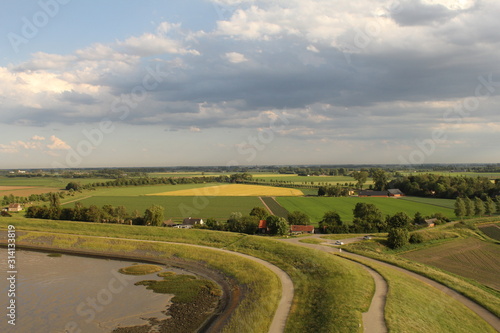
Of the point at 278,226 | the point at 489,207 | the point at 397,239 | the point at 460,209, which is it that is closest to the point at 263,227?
the point at 278,226

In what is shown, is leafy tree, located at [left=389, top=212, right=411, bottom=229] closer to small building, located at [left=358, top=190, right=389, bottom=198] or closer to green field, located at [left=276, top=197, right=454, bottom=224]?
green field, located at [left=276, top=197, right=454, bottom=224]

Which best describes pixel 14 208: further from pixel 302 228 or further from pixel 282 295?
pixel 282 295

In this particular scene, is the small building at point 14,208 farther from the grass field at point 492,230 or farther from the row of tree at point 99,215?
→ the grass field at point 492,230

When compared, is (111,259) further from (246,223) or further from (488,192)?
(488,192)

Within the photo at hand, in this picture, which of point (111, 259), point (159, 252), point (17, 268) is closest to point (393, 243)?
point (159, 252)

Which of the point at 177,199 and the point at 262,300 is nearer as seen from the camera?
the point at 262,300

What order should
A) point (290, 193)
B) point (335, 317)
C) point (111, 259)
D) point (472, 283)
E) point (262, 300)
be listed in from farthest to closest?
point (290, 193) → point (111, 259) → point (472, 283) → point (262, 300) → point (335, 317)
